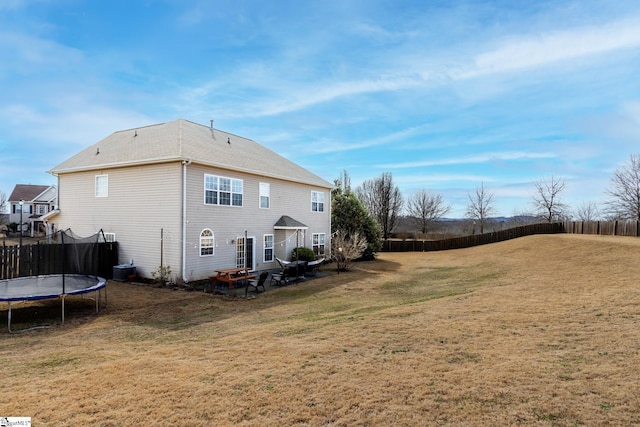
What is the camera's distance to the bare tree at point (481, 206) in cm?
5150

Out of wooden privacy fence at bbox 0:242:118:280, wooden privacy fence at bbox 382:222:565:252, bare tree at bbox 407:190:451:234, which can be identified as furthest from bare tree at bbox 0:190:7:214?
bare tree at bbox 407:190:451:234

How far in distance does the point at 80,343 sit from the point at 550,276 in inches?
626

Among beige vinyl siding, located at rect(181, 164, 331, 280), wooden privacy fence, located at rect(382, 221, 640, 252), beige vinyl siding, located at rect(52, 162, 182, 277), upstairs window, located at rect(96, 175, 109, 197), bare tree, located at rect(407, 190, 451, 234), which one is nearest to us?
beige vinyl siding, located at rect(52, 162, 182, 277)

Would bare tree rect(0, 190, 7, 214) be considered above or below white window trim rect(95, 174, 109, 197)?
above

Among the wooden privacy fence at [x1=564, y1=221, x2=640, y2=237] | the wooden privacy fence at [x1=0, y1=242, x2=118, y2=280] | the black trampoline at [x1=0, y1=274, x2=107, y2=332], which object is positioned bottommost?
the black trampoline at [x1=0, y1=274, x2=107, y2=332]

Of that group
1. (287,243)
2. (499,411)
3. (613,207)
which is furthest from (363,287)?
(613,207)

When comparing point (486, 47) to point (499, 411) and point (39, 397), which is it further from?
point (39, 397)

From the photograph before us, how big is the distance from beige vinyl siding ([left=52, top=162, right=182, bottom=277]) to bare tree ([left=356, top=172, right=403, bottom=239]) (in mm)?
36010

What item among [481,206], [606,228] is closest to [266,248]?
[606,228]

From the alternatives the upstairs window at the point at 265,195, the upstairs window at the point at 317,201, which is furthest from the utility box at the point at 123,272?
the upstairs window at the point at 317,201

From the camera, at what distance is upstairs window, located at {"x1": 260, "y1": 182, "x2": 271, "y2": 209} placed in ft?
63.0

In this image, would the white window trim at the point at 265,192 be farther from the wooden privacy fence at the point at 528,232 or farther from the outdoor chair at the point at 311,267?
the wooden privacy fence at the point at 528,232

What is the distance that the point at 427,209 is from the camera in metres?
52.6

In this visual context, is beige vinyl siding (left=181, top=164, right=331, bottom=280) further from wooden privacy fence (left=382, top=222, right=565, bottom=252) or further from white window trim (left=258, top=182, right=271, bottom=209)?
wooden privacy fence (left=382, top=222, right=565, bottom=252)
